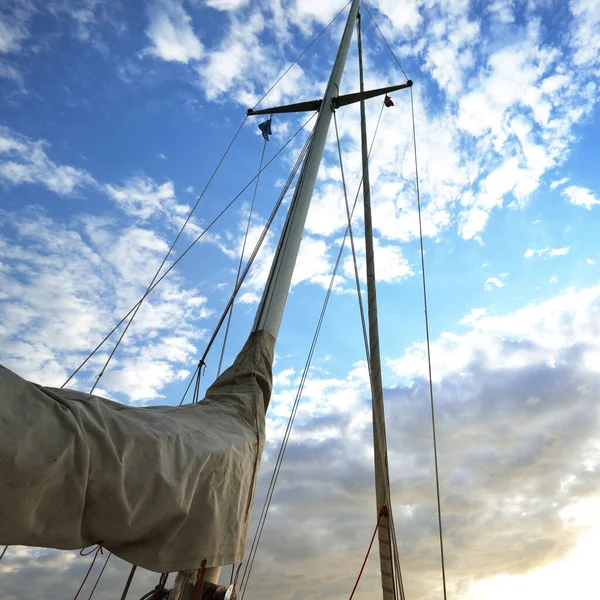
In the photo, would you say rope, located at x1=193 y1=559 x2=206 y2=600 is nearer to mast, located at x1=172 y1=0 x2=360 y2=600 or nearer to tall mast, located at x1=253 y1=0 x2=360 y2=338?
mast, located at x1=172 y1=0 x2=360 y2=600

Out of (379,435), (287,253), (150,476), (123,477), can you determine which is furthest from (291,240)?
(123,477)

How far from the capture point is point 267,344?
613cm

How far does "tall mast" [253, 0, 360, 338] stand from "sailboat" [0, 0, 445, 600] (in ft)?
Answer: 3.11

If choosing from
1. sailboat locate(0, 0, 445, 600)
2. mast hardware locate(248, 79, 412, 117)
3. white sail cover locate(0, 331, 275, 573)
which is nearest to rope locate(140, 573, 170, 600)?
sailboat locate(0, 0, 445, 600)

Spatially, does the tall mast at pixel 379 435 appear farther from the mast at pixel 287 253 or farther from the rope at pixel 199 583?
the rope at pixel 199 583

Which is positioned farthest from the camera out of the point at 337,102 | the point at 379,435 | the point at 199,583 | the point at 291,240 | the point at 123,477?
the point at 337,102

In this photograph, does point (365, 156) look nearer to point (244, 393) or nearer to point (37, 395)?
point (244, 393)

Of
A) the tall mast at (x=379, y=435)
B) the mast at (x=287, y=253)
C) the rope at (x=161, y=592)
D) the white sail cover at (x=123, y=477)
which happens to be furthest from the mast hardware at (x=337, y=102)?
the rope at (x=161, y=592)

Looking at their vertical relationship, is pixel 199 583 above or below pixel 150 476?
below

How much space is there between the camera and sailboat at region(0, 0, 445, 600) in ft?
9.10

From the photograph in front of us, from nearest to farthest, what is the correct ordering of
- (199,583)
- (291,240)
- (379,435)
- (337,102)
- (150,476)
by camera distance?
(150,476) < (199,583) < (379,435) < (291,240) < (337,102)

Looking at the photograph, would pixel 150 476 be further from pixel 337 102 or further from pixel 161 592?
pixel 337 102

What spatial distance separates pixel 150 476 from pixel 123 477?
20 centimetres

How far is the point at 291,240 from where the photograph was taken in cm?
741
